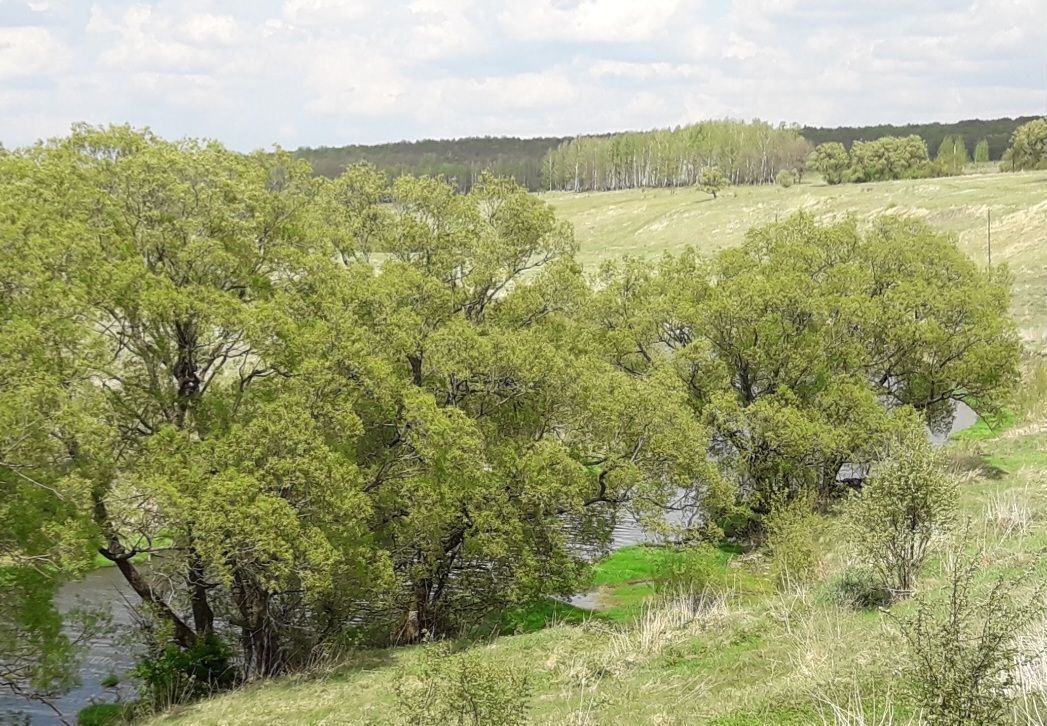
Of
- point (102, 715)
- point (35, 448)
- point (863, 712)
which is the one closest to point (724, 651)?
point (863, 712)

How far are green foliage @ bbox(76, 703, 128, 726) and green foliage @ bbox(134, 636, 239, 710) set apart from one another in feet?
1.90

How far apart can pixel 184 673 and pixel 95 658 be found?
5.89 metres

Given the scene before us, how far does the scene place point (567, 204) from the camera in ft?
529

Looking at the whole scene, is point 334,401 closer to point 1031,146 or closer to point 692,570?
point 692,570

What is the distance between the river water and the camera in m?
21.8

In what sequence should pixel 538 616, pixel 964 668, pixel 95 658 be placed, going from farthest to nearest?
pixel 538 616 < pixel 95 658 < pixel 964 668

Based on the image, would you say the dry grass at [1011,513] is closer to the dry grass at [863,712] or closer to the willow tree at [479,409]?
the willow tree at [479,409]

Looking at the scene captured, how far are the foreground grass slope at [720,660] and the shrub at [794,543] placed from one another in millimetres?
425

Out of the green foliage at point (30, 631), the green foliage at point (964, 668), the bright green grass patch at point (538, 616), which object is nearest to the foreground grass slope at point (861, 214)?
the bright green grass patch at point (538, 616)

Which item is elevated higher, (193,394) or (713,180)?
(713,180)

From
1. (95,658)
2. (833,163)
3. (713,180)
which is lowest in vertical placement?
(95,658)

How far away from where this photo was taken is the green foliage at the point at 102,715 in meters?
19.6

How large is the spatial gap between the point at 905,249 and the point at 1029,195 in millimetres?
60709

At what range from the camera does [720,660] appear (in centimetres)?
1523
